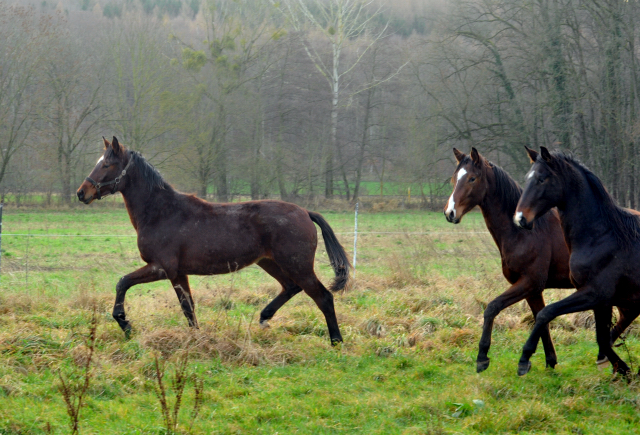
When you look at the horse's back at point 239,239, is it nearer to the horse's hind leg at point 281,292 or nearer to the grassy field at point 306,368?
the horse's hind leg at point 281,292

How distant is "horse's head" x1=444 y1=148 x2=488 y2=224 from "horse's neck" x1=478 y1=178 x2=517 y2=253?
0.24 ft

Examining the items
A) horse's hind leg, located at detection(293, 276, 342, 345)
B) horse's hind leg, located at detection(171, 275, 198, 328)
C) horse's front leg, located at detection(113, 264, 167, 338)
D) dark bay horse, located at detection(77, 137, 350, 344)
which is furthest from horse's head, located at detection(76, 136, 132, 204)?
horse's hind leg, located at detection(293, 276, 342, 345)

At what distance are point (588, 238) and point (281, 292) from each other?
346 centimetres

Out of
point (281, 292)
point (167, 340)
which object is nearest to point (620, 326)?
point (281, 292)

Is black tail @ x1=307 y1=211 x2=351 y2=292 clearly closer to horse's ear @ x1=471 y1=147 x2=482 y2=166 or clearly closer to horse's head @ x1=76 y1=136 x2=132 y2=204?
horse's ear @ x1=471 y1=147 x2=482 y2=166

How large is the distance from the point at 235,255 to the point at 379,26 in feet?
106

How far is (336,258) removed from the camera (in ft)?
21.8

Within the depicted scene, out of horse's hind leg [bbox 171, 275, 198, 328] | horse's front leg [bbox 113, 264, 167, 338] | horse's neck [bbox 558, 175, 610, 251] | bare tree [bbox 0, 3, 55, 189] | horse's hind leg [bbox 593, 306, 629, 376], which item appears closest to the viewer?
horse's neck [bbox 558, 175, 610, 251]

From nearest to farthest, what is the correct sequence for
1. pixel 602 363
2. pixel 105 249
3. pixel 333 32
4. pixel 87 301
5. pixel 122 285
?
pixel 602 363 < pixel 122 285 < pixel 87 301 < pixel 105 249 < pixel 333 32

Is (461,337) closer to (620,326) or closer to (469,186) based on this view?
(620,326)

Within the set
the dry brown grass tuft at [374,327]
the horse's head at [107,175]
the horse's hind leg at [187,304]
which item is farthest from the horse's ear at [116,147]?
the dry brown grass tuft at [374,327]

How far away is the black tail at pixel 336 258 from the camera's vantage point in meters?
6.58

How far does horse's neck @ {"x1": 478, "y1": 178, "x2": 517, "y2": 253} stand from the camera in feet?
18.0

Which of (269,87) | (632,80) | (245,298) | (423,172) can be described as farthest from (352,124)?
(245,298)
